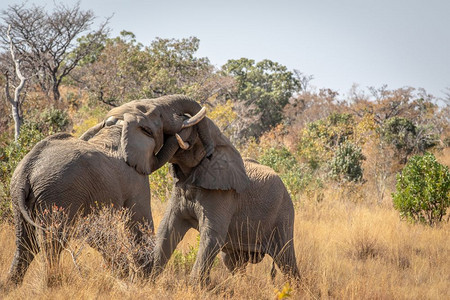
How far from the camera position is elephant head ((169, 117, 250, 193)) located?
5148 mm

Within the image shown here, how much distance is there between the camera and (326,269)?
6.39 m

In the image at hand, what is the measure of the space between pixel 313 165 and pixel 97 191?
1258cm

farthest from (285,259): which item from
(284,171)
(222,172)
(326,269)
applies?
(284,171)

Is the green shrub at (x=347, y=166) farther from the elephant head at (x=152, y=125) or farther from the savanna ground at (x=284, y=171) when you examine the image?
the elephant head at (x=152, y=125)

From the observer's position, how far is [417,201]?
9438 millimetres

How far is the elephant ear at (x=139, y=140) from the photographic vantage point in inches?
176

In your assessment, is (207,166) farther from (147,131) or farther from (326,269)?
(326,269)

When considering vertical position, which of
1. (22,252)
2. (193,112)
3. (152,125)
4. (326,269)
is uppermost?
(193,112)

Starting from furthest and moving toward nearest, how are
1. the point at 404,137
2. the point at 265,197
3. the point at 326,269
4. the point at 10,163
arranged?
1. the point at 404,137
2. the point at 10,163
3. the point at 326,269
4. the point at 265,197

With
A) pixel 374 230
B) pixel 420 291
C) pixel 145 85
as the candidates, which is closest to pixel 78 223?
pixel 420 291

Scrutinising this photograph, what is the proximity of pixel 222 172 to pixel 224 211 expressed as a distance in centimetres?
39

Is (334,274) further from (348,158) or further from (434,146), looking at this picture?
(434,146)

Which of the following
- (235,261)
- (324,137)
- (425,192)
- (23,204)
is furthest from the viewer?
(324,137)

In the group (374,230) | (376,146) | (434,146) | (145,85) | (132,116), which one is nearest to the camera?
(132,116)
